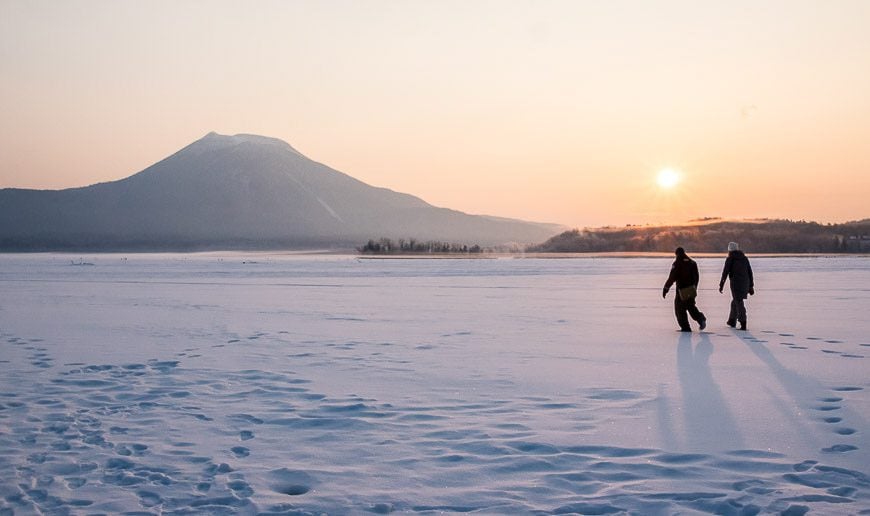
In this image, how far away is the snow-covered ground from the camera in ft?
15.8

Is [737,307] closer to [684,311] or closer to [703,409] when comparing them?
[684,311]

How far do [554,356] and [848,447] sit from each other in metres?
4.88

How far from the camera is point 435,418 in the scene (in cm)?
675

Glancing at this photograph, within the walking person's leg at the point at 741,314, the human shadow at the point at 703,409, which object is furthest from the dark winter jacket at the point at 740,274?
the human shadow at the point at 703,409

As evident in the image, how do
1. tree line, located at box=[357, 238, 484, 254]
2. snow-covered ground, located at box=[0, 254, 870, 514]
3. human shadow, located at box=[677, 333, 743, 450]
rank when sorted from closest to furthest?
snow-covered ground, located at box=[0, 254, 870, 514] < human shadow, located at box=[677, 333, 743, 450] < tree line, located at box=[357, 238, 484, 254]

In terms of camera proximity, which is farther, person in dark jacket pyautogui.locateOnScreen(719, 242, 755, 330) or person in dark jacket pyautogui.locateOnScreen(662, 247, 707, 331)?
person in dark jacket pyautogui.locateOnScreen(719, 242, 755, 330)

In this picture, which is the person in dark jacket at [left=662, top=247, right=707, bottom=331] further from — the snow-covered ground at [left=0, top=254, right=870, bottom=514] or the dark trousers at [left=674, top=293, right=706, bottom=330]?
the snow-covered ground at [left=0, top=254, right=870, bottom=514]

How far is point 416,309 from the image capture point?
18062mm

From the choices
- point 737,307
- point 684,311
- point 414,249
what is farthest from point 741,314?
point 414,249

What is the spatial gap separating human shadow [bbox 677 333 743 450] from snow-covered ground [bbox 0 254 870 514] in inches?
1.4

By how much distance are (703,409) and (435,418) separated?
255 centimetres

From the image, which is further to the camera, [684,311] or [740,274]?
[740,274]

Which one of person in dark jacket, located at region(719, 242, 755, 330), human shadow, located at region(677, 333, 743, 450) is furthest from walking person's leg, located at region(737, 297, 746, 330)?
human shadow, located at region(677, 333, 743, 450)

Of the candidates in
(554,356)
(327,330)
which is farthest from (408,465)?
(327,330)
